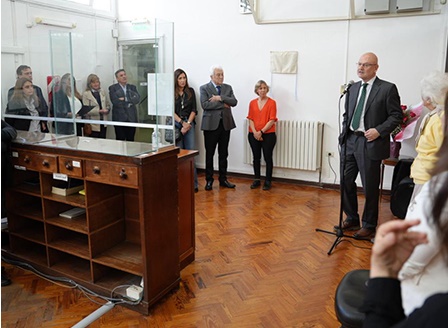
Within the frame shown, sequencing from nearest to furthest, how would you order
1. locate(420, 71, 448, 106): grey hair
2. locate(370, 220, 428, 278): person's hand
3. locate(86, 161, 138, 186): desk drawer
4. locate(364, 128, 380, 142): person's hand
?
locate(370, 220, 428, 278): person's hand < locate(86, 161, 138, 186): desk drawer < locate(420, 71, 448, 106): grey hair < locate(364, 128, 380, 142): person's hand

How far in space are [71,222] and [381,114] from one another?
2.80 metres

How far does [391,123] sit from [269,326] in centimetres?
216

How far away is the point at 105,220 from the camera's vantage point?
284cm

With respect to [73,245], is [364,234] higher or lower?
lower

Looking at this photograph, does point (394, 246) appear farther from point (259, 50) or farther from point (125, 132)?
point (259, 50)

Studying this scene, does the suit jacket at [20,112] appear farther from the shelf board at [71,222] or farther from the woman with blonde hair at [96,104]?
the shelf board at [71,222]

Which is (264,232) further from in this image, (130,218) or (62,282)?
(62,282)

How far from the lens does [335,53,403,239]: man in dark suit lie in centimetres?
359

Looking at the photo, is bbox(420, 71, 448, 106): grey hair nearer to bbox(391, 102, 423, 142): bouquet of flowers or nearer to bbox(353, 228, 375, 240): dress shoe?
bbox(353, 228, 375, 240): dress shoe

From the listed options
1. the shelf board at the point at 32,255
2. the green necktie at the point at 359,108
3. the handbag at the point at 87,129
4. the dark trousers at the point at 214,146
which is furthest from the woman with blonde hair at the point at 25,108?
the green necktie at the point at 359,108

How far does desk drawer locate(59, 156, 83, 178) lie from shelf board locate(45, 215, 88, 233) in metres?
0.38

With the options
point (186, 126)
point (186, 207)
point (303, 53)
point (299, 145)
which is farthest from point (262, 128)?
point (186, 207)

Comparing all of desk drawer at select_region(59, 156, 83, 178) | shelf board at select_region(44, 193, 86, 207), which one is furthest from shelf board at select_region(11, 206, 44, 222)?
desk drawer at select_region(59, 156, 83, 178)

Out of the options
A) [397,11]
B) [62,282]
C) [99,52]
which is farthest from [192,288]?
[397,11]
